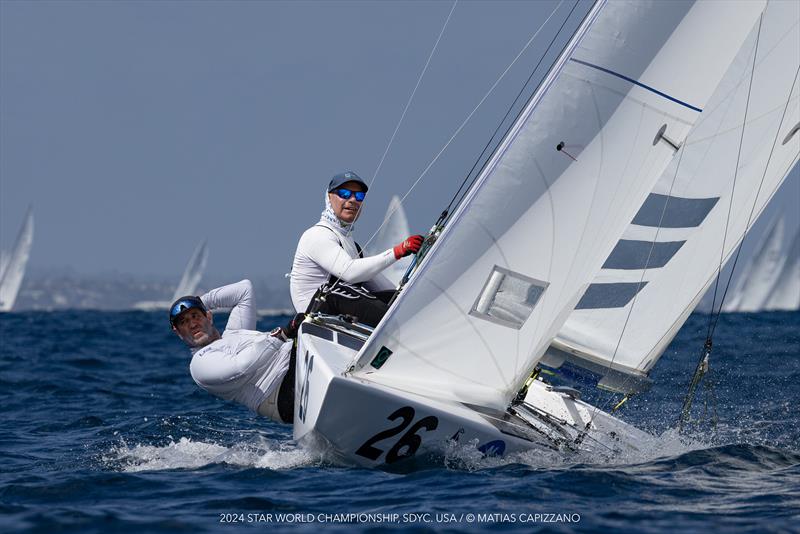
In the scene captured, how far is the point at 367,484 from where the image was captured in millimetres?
5383

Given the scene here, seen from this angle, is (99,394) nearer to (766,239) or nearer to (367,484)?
(367,484)

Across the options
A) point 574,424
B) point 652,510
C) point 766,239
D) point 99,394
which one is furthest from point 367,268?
point 766,239

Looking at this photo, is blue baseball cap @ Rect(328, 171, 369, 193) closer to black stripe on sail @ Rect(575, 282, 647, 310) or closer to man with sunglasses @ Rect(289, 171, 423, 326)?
man with sunglasses @ Rect(289, 171, 423, 326)

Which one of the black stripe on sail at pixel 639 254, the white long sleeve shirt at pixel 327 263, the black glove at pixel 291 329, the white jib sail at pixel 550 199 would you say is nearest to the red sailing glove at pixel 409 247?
the white long sleeve shirt at pixel 327 263

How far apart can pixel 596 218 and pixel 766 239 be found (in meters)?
43.4

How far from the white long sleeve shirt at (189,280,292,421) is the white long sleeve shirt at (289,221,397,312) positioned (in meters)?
0.36

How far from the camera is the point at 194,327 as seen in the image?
638cm

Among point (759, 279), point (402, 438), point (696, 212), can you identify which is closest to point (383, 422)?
point (402, 438)

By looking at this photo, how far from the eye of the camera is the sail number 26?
17.9ft

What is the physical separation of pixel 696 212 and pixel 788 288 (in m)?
44.0

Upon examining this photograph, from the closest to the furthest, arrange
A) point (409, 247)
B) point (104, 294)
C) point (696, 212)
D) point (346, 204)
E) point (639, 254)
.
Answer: point (409, 247), point (346, 204), point (639, 254), point (696, 212), point (104, 294)

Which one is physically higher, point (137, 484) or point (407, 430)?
point (407, 430)

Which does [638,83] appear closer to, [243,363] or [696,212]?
[696,212]

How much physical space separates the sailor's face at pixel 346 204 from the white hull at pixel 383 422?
0.79 m
